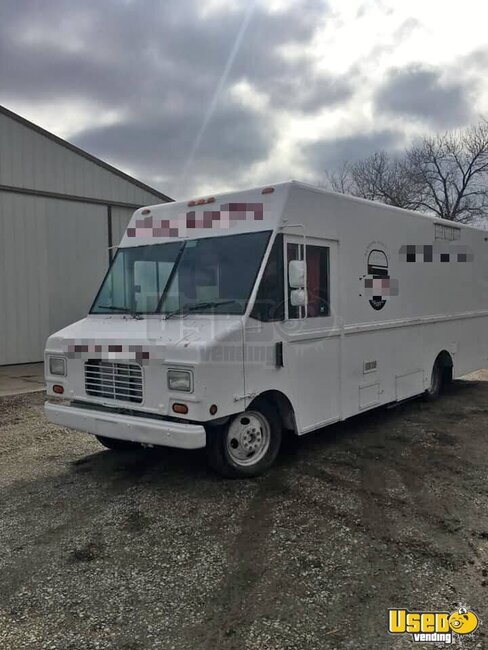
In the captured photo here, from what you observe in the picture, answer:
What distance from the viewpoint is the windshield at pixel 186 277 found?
16.1 ft

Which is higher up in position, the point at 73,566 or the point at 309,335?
the point at 309,335

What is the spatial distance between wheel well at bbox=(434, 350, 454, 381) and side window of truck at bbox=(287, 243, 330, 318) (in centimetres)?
349

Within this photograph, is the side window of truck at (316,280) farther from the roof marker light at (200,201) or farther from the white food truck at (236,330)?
the roof marker light at (200,201)

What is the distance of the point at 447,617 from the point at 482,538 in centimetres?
109

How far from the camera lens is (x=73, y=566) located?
3.53m

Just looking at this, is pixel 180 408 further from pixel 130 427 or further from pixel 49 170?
pixel 49 170

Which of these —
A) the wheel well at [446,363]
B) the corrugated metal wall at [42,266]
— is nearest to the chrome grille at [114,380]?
the wheel well at [446,363]

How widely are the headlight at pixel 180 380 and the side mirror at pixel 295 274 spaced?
1.39 m

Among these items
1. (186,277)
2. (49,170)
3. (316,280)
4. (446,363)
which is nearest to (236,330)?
(186,277)

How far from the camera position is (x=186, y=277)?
5.25 m

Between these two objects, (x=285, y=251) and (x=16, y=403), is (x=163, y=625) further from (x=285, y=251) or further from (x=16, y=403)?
(x=16, y=403)

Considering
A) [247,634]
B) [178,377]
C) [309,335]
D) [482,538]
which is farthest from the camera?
[309,335]

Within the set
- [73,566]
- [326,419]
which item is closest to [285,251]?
[326,419]

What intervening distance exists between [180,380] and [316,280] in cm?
199
